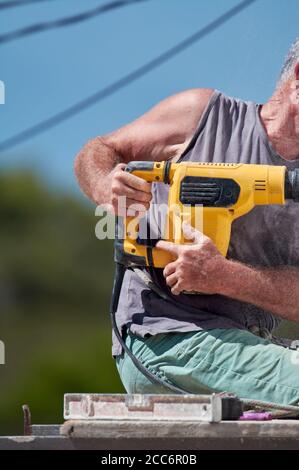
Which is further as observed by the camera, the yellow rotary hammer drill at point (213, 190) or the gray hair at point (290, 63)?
the gray hair at point (290, 63)

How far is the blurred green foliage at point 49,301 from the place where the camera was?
721 cm

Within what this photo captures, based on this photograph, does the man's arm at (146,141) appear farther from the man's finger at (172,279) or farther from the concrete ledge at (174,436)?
the concrete ledge at (174,436)

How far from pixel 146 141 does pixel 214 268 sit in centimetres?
44

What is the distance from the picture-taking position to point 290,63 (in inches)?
104

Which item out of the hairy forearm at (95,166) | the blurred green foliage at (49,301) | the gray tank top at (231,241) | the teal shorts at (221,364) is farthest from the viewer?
the blurred green foliage at (49,301)

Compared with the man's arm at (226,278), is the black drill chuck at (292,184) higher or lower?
higher

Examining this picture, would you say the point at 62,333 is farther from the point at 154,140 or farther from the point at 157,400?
the point at 157,400

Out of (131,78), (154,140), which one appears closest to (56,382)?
(131,78)

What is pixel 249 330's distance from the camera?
8.27ft

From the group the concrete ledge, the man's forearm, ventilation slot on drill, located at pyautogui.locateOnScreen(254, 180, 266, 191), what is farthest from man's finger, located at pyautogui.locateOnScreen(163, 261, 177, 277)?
the concrete ledge

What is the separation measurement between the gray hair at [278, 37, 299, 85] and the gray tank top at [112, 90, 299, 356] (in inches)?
4.9

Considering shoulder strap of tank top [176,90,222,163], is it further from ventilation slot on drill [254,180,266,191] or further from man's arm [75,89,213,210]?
ventilation slot on drill [254,180,266,191]

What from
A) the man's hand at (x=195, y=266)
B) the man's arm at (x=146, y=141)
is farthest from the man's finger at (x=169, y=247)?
the man's arm at (x=146, y=141)

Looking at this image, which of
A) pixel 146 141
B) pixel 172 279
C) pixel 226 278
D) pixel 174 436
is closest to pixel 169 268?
pixel 172 279
